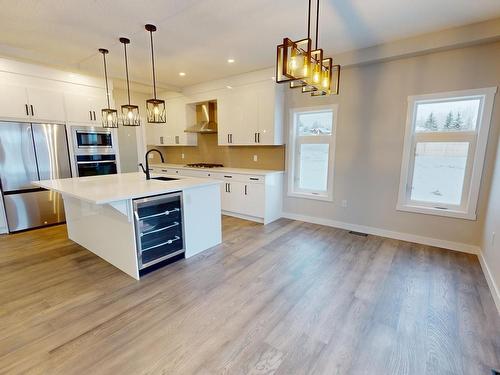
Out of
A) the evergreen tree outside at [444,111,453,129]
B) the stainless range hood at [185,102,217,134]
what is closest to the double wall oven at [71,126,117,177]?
the stainless range hood at [185,102,217,134]

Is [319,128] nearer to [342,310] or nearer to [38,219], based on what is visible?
[342,310]

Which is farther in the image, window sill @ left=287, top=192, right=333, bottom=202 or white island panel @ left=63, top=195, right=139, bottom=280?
window sill @ left=287, top=192, right=333, bottom=202

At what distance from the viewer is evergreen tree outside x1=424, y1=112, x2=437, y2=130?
10.6 ft

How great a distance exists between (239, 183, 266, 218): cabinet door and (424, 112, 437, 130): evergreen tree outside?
2.48m

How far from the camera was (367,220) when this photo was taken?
385cm

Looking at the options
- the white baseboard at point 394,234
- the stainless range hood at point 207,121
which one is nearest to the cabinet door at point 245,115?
the stainless range hood at point 207,121

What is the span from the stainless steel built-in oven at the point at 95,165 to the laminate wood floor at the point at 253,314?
1.74 m

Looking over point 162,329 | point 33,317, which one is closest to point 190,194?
point 162,329

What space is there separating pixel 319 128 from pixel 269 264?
2529mm

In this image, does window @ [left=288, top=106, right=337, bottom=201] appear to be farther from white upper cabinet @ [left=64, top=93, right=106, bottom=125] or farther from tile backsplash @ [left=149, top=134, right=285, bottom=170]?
white upper cabinet @ [left=64, top=93, right=106, bottom=125]

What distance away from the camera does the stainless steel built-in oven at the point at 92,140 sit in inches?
172

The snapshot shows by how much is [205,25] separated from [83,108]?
3.07 metres

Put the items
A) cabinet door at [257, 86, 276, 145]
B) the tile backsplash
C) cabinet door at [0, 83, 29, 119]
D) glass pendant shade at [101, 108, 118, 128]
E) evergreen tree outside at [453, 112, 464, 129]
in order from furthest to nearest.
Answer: the tile backsplash, cabinet door at [257, 86, 276, 145], cabinet door at [0, 83, 29, 119], glass pendant shade at [101, 108, 118, 128], evergreen tree outside at [453, 112, 464, 129]

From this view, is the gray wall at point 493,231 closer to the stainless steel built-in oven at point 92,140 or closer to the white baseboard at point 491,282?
the white baseboard at point 491,282
